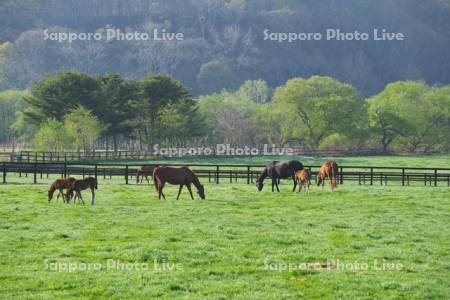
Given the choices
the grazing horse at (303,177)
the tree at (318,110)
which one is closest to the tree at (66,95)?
the tree at (318,110)

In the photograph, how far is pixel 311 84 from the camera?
103562 mm

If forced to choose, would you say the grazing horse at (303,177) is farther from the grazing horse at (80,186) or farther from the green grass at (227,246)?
the grazing horse at (80,186)

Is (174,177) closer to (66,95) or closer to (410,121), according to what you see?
(66,95)

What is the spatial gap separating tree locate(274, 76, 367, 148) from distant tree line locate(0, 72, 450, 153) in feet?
0.44

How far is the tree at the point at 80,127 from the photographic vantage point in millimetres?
77656

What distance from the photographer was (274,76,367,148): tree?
325ft

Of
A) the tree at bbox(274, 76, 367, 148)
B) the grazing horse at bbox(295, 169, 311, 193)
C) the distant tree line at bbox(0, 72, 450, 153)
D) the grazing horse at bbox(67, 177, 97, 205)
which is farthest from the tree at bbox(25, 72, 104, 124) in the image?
the grazing horse at bbox(67, 177, 97, 205)

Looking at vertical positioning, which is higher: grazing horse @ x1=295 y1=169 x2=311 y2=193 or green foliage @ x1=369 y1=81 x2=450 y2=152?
green foliage @ x1=369 y1=81 x2=450 y2=152

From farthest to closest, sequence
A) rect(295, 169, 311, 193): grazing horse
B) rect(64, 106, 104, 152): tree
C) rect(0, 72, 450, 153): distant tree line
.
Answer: rect(0, 72, 450, 153): distant tree line → rect(64, 106, 104, 152): tree → rect(295, 169, 311, 193): grazing horse

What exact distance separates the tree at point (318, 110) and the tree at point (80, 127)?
30804mm

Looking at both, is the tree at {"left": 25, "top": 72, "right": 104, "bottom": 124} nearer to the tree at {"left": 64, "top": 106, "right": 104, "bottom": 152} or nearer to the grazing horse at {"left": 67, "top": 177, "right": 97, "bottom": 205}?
the tree at {"left": 64, "top": 106, "right": 104, "bottom": 152}

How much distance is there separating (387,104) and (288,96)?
1346cm

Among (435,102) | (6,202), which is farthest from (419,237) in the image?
(435,102)

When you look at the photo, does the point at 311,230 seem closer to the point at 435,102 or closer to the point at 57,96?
the point at 57,96
